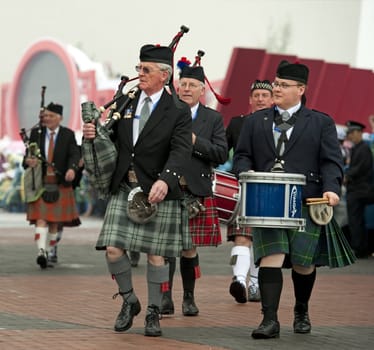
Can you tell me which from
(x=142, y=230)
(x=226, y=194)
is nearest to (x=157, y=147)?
(x=142, y=230)

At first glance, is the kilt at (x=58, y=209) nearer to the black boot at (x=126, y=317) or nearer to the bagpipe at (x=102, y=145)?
the bagpipe at (x=102, y=145)

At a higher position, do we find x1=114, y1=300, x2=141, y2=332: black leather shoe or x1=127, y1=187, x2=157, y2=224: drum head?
x1=127, y1=187, x2=157, y2=224: drum head

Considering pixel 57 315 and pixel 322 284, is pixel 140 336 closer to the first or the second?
pixel 57 315

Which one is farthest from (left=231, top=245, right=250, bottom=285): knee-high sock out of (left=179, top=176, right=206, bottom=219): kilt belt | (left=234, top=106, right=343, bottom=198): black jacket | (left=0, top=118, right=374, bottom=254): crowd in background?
(left=0, top=118, right=374, bottom=254): crowd in background

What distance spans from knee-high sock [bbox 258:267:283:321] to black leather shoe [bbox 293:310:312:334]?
412mm

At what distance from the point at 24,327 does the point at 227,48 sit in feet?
94.3

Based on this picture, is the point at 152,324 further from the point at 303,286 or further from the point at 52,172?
the point at 52,172

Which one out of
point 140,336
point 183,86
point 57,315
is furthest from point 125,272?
point 183,86

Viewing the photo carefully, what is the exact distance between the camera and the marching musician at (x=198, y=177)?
9.23m

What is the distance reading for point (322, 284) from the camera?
12.5 m

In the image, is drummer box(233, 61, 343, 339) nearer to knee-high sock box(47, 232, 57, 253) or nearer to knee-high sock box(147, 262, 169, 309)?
knee-high sock box(147, 262, 169, 309)

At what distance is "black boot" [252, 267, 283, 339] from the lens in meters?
7.88

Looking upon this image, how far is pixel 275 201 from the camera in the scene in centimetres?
780

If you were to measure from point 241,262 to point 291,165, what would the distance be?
2270mm
